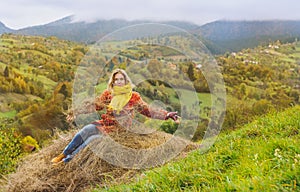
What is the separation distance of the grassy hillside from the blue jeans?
6.98 feet

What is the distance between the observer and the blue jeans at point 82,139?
18.2 ft

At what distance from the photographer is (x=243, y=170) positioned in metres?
2.86

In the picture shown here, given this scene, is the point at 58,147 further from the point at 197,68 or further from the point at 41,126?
the point at 41,126

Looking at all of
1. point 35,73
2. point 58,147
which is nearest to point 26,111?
point 35,73

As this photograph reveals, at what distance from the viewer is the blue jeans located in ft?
18.2

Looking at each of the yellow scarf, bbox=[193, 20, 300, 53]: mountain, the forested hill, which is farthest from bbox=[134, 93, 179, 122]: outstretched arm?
bbox=[193, 20, 300, 53]: mountain

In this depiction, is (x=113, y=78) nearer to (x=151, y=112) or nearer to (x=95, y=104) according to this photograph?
(x=95, y=104)

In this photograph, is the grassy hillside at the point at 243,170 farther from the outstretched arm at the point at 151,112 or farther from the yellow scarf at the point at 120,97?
the yellow scarf at the point at 120,97

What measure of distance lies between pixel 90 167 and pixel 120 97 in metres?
1.24

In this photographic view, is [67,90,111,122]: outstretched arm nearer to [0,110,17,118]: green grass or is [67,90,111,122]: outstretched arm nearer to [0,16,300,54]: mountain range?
[0,16,300,54]: mountain range

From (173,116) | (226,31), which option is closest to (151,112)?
(173,116)

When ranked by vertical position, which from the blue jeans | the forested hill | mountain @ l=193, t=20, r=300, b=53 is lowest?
the forested hill

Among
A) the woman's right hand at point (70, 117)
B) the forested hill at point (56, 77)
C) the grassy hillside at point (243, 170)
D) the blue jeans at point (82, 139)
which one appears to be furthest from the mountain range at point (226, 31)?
the grassy hillside at point (243, 170)

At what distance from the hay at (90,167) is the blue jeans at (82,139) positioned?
0.30 ft
